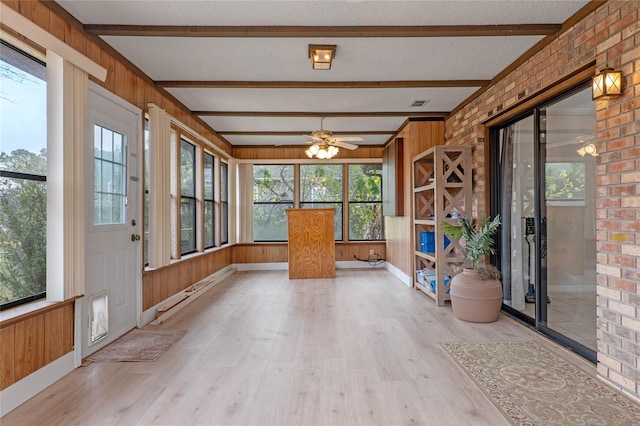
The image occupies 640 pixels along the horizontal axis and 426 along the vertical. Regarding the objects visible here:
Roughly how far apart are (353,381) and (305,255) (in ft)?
13.5

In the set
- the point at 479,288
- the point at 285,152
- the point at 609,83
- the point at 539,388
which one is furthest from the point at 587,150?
the point at 285,152

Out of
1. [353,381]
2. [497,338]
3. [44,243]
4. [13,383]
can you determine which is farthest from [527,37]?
[13,383]

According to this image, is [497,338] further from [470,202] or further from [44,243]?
[44,243]

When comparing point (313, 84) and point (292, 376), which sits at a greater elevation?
point (313, 84)

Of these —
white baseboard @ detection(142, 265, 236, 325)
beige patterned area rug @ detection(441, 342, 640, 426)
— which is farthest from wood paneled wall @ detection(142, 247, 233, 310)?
beige patterned area rug @ detection(441, 342, 640, 426)

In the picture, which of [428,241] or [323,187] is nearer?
[428,241]

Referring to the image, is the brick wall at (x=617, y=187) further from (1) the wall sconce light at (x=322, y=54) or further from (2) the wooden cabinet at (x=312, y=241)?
(2) the wooden cabinet at (x=312, y=241)

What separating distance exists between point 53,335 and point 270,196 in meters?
5.29

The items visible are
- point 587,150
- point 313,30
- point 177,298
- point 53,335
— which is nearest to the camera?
point 53,335

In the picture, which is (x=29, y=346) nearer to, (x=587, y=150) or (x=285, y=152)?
(x=587, y=150)

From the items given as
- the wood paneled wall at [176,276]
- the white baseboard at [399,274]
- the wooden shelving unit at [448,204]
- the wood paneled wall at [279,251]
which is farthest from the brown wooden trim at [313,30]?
the wood paneled wall at [279,251]

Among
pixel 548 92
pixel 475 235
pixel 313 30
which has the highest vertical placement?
pixel 313 30

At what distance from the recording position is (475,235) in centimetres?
386

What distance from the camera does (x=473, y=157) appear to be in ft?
14.6
